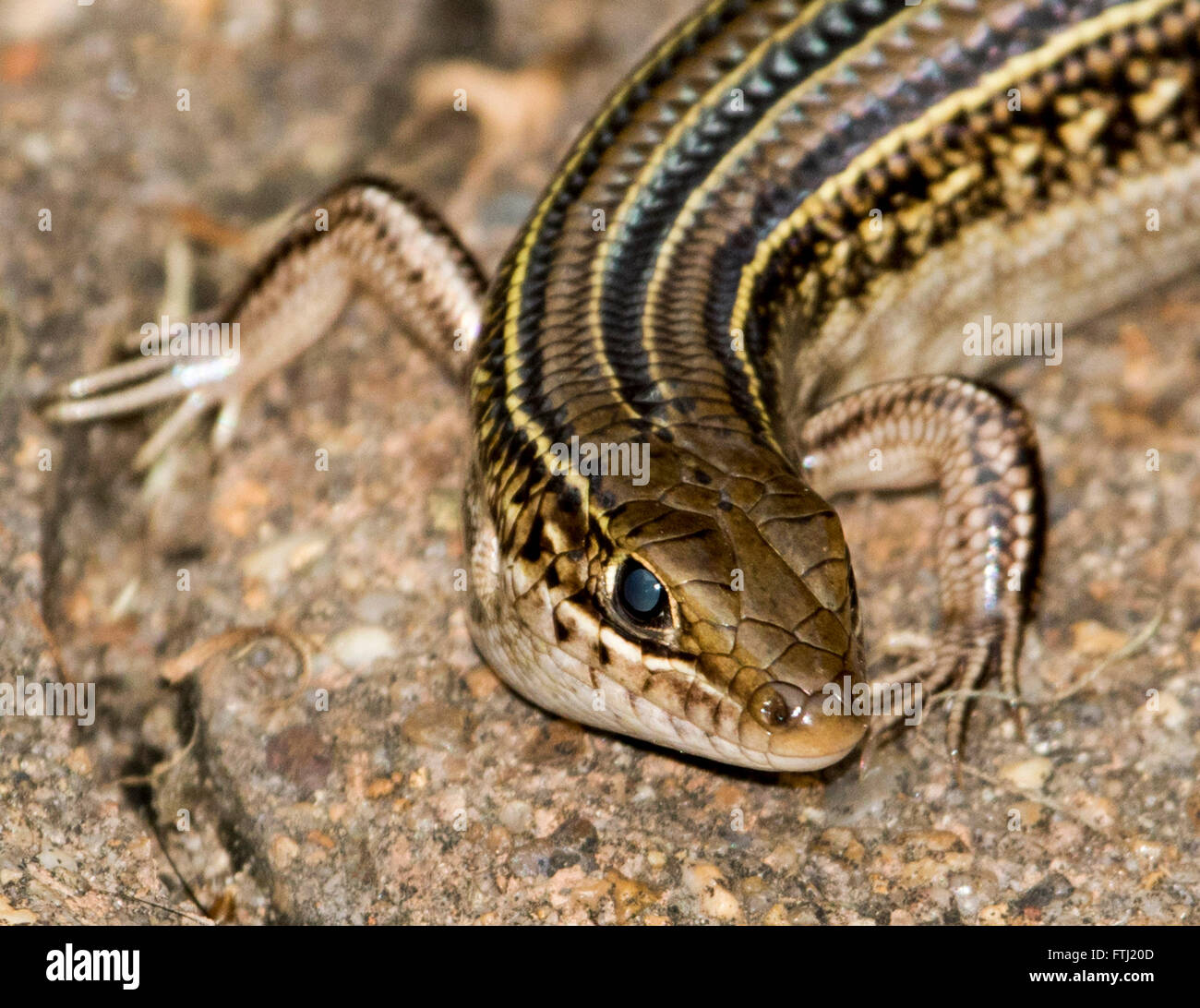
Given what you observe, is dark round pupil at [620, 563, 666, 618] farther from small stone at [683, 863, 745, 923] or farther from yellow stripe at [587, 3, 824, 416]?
small stone at [683, 863, 745, 923]

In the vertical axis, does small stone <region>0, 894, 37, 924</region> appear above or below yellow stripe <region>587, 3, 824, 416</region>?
below

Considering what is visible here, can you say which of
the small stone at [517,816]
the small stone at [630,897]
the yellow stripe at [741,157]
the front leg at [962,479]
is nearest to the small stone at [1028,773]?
the front leg at [962,479]

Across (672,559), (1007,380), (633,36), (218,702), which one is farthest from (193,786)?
(633,36)

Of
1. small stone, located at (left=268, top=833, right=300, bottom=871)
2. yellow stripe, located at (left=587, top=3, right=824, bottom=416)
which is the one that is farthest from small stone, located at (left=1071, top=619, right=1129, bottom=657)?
small stone, located at (left=268, top=833, right=300, bottom=871)

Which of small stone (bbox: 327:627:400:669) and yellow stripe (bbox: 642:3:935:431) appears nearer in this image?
yellow stripe (bbox: 642:3:935:431)

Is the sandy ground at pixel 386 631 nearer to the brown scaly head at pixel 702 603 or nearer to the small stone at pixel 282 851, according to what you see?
the small stone at pixel 282 851
